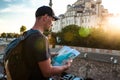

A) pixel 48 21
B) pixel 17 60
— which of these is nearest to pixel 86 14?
pixel 48 21

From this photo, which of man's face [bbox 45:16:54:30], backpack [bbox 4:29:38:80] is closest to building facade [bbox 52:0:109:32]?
man's face [bbox 45:16:54:30]

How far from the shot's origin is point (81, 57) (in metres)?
26.1

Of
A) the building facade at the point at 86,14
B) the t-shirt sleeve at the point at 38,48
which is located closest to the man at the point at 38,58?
the t-shirt sleeve at the point at 38,48

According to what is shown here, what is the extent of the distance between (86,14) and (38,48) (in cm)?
Result: 8118

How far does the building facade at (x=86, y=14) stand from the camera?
256ft

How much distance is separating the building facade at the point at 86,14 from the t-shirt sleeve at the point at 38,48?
234 ft

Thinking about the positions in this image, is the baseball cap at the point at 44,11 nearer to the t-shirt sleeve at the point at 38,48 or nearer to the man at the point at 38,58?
the man at the point at 38,58

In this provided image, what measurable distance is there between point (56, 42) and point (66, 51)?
41918 millimetres

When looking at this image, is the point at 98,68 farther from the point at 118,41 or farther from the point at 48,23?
the point at 48,23

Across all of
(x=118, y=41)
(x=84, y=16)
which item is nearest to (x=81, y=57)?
(x=118, y=41)

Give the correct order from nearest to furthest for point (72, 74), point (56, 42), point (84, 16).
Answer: point (72, 74)
point (56, 42)
point (84, 16)

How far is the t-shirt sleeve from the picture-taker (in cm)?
329

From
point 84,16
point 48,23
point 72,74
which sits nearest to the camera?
point 48,23

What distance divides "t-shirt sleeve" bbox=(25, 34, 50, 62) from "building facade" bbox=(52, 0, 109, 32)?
234 ft
